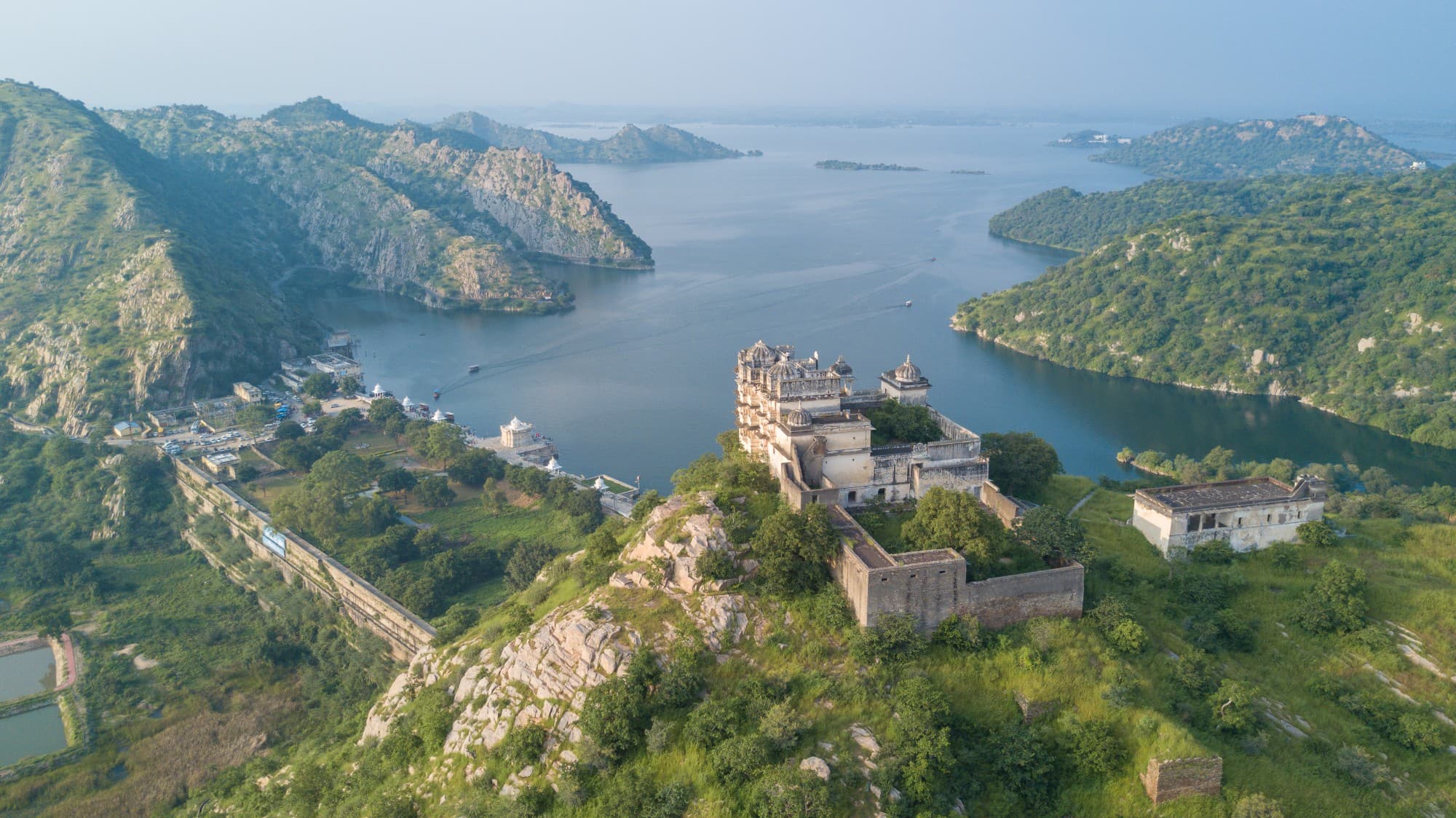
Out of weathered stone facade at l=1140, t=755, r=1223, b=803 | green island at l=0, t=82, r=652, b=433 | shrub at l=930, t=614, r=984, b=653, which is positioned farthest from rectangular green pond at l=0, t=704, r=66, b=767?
weathered stone facade at l=1140, t=755, r=1223, b=803

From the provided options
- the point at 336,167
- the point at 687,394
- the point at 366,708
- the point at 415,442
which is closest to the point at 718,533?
the point at 366,708

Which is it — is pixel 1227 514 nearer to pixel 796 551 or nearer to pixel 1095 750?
pixel 1095 750

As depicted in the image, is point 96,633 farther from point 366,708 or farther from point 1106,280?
point 1106,280

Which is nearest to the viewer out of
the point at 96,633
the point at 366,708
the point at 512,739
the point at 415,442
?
the point at 512,739

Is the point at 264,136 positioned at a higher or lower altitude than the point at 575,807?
higher

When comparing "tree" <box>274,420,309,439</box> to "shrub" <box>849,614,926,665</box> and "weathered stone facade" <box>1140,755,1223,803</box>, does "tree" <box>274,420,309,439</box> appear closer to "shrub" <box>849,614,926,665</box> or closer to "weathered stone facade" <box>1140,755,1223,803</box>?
"shrub" <box>849,614,926,665</box>

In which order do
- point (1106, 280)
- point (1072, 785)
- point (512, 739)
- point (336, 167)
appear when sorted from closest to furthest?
point (1072, 785) < point (512, 739) < point (1106, 280) < point (336, 167)
